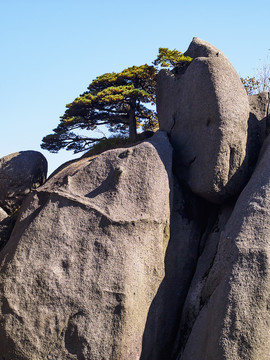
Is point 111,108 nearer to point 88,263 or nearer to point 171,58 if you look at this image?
point 171,58

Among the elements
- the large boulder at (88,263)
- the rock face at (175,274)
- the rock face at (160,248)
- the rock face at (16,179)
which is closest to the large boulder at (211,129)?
the rock face at (160,248)

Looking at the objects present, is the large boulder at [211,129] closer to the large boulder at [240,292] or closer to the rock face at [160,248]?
the rock face at [160,248]

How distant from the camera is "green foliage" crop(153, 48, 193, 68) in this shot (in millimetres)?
10375

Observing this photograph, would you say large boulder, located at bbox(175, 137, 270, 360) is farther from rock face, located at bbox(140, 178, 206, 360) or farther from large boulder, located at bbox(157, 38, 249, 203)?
large boulder, located at bbox(157, 38, 249, 203)

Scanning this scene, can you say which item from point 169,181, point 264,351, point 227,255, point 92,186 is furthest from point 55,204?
point 264,351

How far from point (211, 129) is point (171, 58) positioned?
7.97 ft

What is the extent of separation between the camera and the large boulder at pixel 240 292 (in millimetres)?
6895

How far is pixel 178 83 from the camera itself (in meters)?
10.3

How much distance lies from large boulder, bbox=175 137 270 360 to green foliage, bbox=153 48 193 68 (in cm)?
349

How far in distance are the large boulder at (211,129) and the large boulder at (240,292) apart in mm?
864

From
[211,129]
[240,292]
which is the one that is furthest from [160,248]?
[211,129]

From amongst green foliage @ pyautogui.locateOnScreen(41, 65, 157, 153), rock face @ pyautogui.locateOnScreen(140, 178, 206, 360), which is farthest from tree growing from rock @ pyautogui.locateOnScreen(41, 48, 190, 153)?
rock face @ pyautogui.locateOnScreen(140, 178, 206, 360)

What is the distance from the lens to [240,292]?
711 cm

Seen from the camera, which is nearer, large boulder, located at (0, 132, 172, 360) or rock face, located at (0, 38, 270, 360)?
rock face, located at (0, 38, 270, 360)
